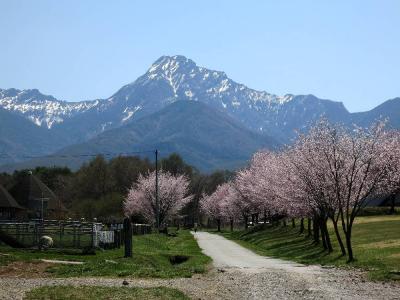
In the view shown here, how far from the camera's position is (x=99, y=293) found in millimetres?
18562

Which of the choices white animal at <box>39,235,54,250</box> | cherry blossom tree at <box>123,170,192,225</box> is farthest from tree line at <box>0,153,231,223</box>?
white animal at <box>39,235,54,250</box>

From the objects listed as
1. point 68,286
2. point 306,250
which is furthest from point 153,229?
point 68,286

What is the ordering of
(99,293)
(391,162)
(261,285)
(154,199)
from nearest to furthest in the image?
1. (99,293)
2. (261,285)
3. (391,162)
4. (154,199)

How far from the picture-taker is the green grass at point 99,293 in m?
17.5

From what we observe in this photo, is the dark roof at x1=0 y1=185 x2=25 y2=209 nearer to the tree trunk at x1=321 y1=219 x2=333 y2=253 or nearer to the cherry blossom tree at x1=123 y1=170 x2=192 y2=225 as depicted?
the cherry blossom tree at x1=123 y1=170 x2=192 y2=225

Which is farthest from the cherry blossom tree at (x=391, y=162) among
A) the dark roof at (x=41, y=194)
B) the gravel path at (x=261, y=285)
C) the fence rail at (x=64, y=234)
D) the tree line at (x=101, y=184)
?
the dark roof at (x=41, y=194)

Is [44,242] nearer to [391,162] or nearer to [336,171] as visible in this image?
[336,171]

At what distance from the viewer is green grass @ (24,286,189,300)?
17453 millimetres

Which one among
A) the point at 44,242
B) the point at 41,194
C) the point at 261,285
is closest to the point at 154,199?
the point at 41,194

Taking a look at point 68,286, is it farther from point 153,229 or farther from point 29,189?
point 29,189

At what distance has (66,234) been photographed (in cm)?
4062

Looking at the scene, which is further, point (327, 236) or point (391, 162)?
point (391, 162)

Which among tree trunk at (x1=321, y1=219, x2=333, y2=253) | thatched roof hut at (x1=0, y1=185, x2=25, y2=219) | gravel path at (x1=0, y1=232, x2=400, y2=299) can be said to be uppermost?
thatched roof hut at (x1=0, y1=185, x2=25, y2=219)

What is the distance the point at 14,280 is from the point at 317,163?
2148 cm
